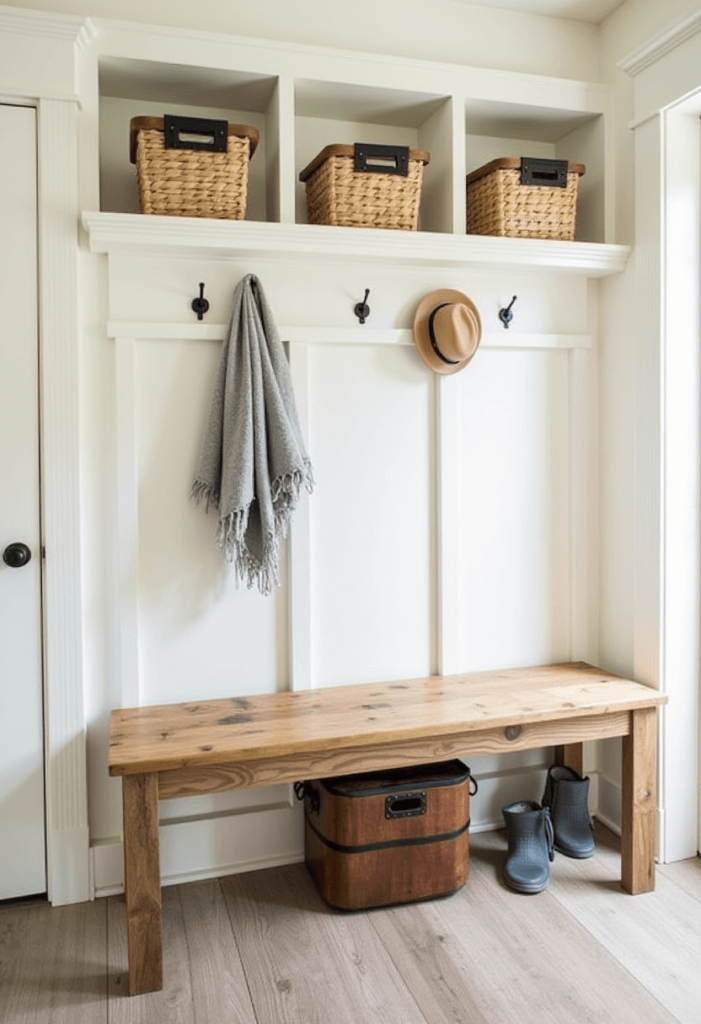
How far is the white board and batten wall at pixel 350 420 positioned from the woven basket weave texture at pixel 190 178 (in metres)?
0.08

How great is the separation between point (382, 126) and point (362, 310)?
0.65 m

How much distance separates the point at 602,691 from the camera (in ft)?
7.93

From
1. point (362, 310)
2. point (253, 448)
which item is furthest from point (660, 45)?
point (253, 448)

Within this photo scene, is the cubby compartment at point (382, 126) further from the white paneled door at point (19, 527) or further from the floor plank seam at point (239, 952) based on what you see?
the floor plank seam at point (239, 952)

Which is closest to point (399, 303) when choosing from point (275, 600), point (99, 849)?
point (275, 600)

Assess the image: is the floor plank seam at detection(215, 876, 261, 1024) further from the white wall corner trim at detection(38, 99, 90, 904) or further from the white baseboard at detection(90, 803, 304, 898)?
the white wall corner trim at detection(38, 99, 90, 904)

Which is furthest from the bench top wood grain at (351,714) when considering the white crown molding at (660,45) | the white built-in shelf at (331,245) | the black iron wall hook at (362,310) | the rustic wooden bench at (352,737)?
the white crown molding at (660,45)

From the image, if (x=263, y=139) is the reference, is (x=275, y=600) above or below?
below

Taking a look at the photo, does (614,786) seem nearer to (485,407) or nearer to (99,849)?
(485,407)

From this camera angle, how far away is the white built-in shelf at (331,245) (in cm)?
218

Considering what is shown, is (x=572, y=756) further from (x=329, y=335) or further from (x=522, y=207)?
(x=522, y=207)

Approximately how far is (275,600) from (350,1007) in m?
1.05

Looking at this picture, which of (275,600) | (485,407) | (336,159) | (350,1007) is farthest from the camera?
(485,407)

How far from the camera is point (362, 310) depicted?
249 centimetres
